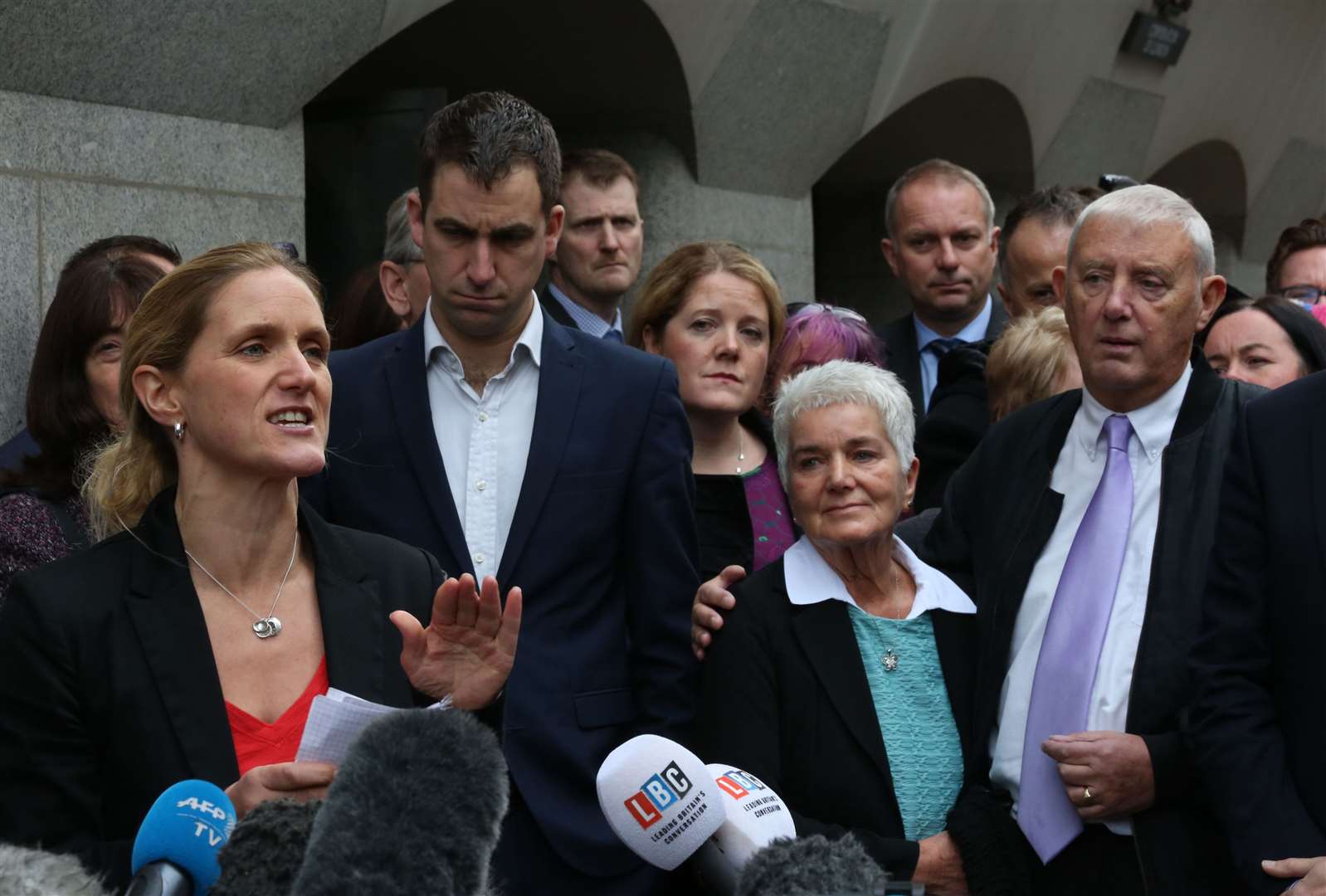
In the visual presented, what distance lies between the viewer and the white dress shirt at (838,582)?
3371mm

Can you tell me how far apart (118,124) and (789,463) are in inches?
111

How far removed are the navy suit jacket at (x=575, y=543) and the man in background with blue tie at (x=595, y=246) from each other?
1.82 meters

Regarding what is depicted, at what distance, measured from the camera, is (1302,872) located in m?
2.60

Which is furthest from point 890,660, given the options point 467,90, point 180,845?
point 467,90

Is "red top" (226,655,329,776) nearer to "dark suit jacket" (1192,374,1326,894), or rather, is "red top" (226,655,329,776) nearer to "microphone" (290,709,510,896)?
"microphone" (290,709,510,896)

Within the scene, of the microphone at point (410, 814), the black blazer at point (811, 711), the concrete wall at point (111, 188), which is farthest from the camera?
the concrete wall at point (111, 188)

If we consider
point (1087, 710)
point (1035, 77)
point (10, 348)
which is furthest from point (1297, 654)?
point (1035, 77)

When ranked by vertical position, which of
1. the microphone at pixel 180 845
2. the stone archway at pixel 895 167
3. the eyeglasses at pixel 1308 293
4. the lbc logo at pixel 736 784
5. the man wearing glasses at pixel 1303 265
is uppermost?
the stone archway at pixel 895 167

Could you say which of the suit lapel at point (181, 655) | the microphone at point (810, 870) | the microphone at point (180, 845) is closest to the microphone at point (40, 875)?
the microphone at point (180, 845)

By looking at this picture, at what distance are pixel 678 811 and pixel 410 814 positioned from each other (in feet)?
2.81

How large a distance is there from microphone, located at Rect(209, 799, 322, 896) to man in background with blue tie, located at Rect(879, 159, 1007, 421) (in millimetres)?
3999

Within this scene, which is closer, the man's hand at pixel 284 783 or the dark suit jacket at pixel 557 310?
the man's hand at pixel 284 783

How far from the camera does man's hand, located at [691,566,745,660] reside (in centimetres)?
336

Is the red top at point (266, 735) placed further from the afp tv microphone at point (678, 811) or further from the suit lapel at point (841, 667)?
the suit lapel at point (841, 667)
